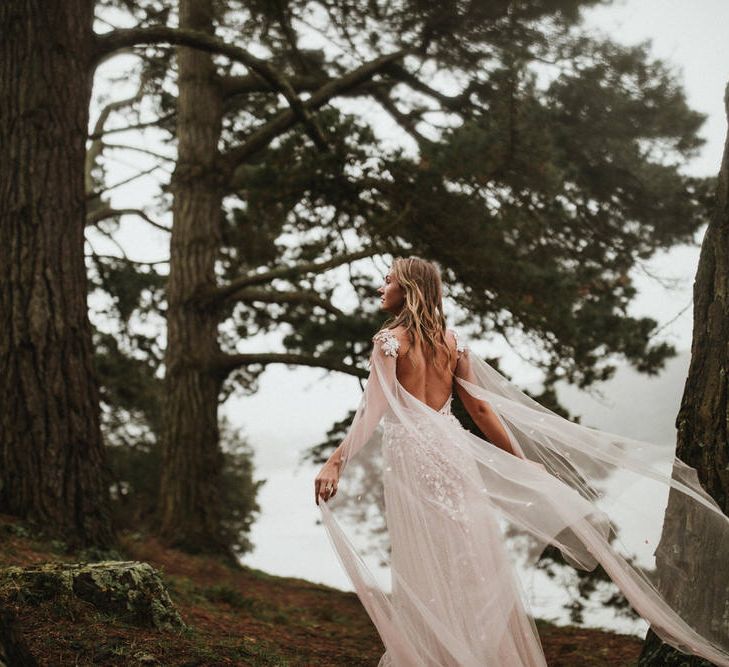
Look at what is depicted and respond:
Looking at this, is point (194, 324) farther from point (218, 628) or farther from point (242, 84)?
point (218, 628)

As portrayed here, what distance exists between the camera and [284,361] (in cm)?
977

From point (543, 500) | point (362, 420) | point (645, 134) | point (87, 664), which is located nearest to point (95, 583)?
point (87, 664)

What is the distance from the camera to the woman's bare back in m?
4.42

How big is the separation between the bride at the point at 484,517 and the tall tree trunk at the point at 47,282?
3.29 meters

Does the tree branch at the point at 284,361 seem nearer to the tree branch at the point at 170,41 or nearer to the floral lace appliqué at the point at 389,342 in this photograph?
the tree branch at the point at 170,41

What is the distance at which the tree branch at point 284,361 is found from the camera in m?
9.11

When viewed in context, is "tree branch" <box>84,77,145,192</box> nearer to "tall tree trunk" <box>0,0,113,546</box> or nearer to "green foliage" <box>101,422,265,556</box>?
"tall tree trunk" <box>0,0,113,546</box>

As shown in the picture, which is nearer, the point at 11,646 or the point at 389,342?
the point at 11,646

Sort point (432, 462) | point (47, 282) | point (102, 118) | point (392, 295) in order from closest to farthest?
point (432, 462) → point (392, 295) → point (47, 282) → point (102, 118)

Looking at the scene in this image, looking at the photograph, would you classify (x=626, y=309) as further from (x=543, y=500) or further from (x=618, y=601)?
(x=543, y=500)

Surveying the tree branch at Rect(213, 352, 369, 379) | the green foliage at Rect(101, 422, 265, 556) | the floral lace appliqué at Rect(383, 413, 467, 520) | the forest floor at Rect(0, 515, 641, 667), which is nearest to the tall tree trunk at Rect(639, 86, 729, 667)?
the floral lace appliqué at Rect(383, 413, 467, 520)

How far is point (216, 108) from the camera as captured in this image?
11.4 metres

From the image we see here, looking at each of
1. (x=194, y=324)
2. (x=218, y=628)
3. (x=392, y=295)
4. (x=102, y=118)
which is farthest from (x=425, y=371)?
(x=102, y=118)

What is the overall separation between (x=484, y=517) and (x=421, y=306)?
3.88 ft
